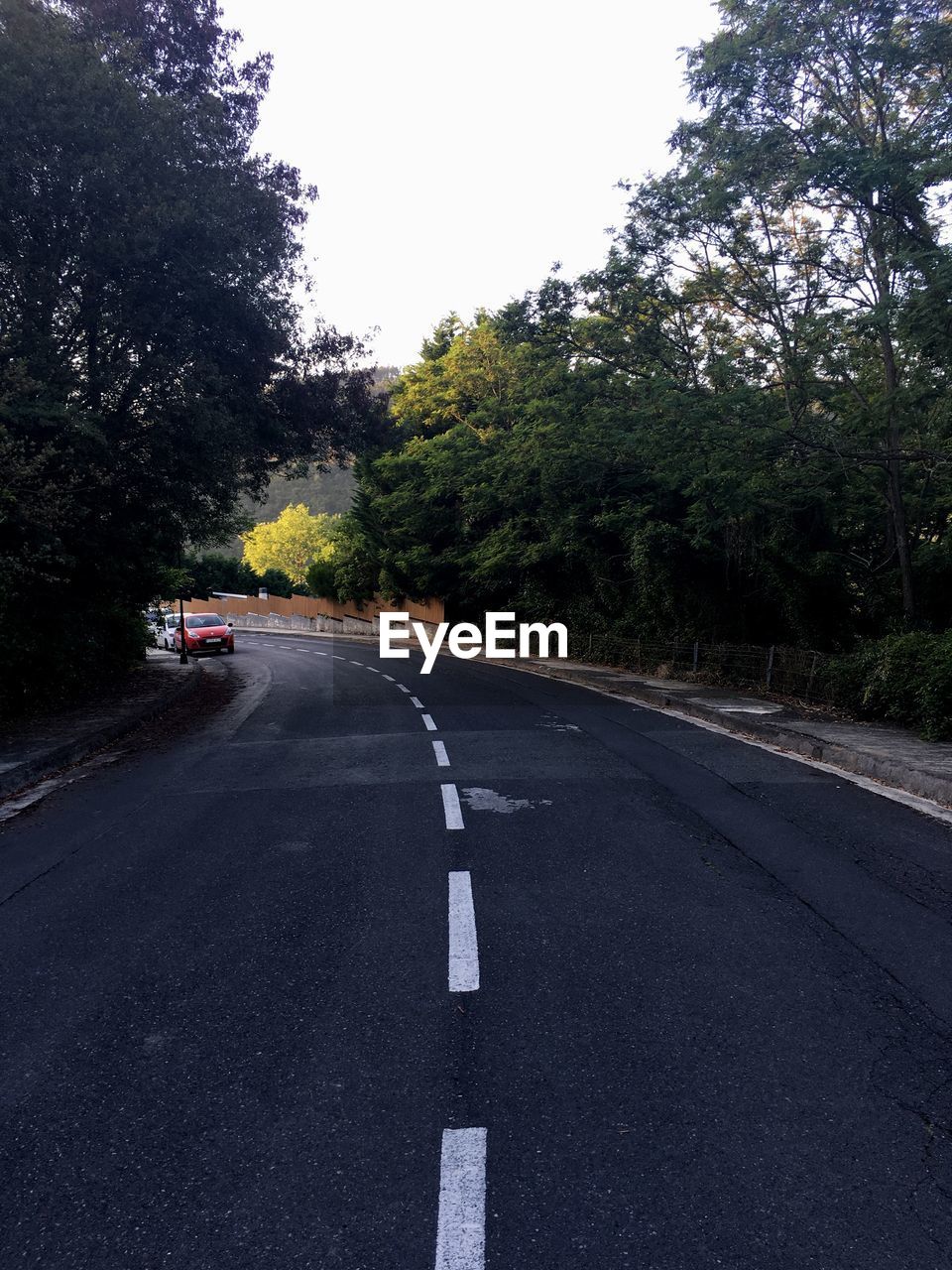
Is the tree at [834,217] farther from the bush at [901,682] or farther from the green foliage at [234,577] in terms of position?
the green foliage at [234,577]

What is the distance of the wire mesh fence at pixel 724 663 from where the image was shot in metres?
16.3

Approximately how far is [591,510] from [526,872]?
21.2m

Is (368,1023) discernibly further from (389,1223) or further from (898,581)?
(898,581)

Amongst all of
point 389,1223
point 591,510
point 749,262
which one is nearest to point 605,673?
point 591,510

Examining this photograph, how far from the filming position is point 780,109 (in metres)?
13.7

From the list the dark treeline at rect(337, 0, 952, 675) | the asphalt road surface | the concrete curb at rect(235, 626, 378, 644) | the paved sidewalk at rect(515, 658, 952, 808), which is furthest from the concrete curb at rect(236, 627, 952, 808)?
the concrete curb at rect(235, 626, 378, 644)

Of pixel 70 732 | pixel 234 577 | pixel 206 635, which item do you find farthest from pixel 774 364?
pixel 234 577

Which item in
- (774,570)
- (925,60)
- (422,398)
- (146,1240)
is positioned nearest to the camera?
(146,1240)

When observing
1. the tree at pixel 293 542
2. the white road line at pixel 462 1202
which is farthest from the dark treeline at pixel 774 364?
the tree at pixel 293 542

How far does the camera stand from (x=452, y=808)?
8.27 m

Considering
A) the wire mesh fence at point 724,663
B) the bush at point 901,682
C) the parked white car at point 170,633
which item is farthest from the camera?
the parked white car at point 170,633

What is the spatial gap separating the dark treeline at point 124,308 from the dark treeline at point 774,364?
17.3ft

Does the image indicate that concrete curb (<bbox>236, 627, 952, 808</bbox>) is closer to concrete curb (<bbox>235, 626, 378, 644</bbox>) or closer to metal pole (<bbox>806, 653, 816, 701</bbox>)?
metal pole (<bbox>806, 653, 816, 701</bbox>)

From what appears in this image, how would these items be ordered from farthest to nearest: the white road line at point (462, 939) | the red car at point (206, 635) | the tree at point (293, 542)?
the tree at point (293, 542)
the red car at point (206, 635)
the white road line at point (462, 939)
